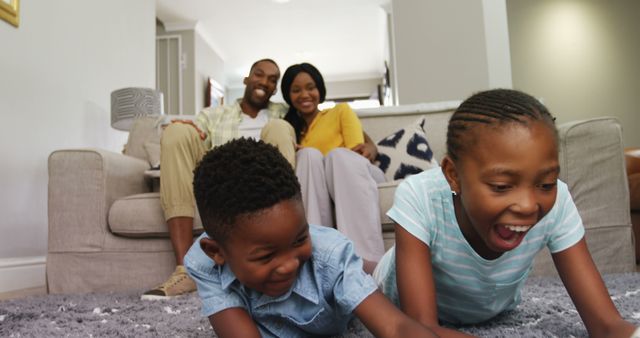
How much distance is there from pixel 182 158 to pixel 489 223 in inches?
49.3

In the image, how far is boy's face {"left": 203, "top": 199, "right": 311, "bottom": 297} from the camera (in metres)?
0.70

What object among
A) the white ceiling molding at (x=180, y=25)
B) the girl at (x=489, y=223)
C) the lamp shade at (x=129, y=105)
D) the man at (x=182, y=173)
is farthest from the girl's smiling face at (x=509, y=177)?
the white ceiling molding at (x=180, y=25)

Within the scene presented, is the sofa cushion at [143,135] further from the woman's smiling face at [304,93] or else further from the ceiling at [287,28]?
the ceiling at [287,28]

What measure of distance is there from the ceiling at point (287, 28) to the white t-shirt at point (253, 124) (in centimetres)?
330

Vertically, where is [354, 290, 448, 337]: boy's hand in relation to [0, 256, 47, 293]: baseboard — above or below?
above

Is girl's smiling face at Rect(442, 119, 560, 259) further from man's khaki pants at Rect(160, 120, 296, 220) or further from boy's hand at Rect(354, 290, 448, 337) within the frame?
man's khaki pants at Rect(160, 120, 296, 220)

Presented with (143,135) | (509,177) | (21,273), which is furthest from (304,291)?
(21,273)

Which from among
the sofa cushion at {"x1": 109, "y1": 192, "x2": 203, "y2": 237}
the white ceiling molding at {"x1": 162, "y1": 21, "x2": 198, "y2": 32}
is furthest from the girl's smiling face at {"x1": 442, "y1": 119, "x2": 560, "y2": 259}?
the white ceiling molding at {"x1": 162, "y1": 21, "x2": 198, "y2": 32}

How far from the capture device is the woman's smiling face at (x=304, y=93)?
1974 mm

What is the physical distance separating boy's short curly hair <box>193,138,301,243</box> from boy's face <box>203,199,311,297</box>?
0.04 feet

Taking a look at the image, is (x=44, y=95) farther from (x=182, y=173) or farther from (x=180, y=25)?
(x=180, y=25)

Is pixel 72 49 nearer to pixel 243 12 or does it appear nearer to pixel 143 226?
pixel 143 226

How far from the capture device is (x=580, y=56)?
4.30 meters

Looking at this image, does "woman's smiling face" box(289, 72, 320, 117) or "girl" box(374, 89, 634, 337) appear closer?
"girl" box(374, 89, 634, 337)
